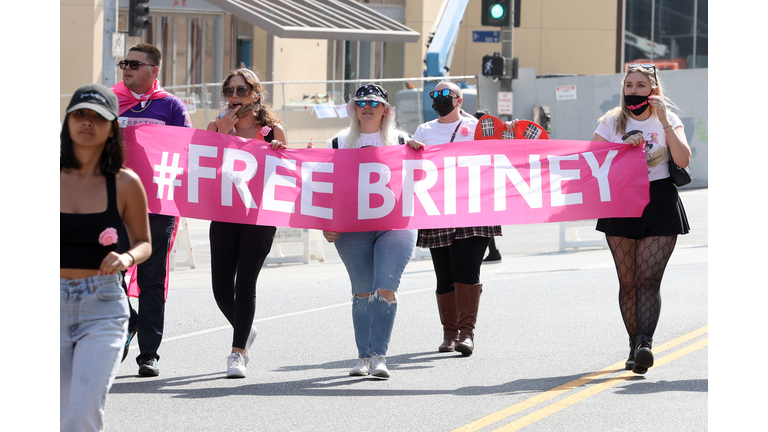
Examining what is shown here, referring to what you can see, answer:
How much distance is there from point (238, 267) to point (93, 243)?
2.49m

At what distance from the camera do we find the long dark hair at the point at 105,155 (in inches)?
159


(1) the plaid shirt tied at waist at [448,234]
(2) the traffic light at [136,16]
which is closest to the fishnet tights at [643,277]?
(1) the plaid shirt tied at waist at [448,234]

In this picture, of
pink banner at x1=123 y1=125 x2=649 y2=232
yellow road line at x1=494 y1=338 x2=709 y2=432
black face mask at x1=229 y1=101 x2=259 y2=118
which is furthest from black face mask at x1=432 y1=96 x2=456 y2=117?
yellow road line at x1=494 y1=338 x2=709 y2=432

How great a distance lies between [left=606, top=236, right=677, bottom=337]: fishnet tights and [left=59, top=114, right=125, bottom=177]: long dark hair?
144 inches

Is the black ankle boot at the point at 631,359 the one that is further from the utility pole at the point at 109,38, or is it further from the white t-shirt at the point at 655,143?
the utility pole at the point at 109,38

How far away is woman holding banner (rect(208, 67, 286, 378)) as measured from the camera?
643 centimetres

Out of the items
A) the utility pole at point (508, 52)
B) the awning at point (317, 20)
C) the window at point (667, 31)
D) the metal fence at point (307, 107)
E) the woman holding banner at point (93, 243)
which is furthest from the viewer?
the window at point (667, 31)

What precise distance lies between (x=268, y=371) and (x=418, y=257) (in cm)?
797

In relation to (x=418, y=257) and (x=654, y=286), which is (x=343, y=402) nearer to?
(x=654, y=286)

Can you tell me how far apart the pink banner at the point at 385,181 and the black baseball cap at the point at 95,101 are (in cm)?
257

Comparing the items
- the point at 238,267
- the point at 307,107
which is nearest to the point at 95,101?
the point at 238,267

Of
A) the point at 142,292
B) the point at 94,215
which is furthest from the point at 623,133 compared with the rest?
the point at 94,215

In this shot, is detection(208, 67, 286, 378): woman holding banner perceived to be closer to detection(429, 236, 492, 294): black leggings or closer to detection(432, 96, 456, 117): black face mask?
detection(432, 96, 456, 117): black face mask

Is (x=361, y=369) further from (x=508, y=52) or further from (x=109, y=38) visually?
(x=508, y=52)
